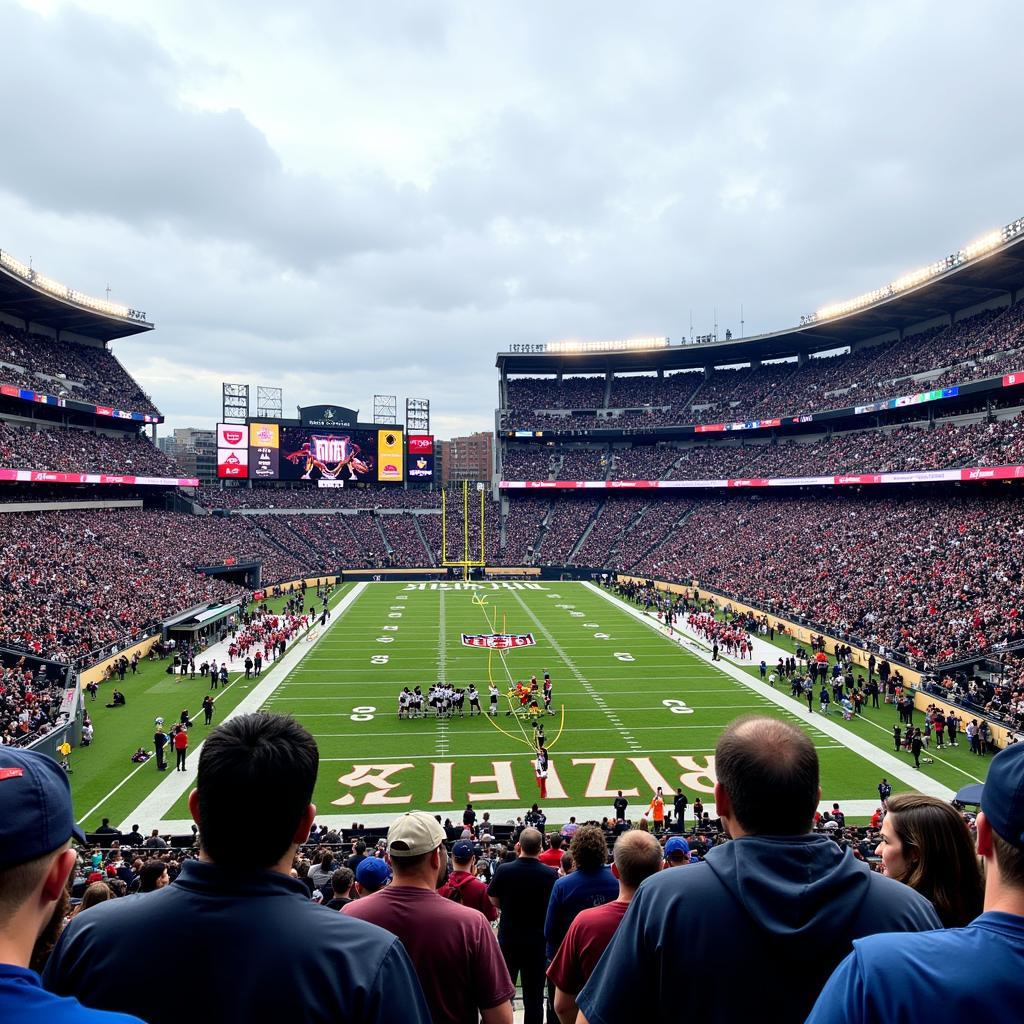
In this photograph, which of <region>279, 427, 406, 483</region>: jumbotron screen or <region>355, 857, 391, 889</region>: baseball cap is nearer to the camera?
<region>355, 857, 391, 889</region>: baseball cap

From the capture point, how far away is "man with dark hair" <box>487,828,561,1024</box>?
5.49m

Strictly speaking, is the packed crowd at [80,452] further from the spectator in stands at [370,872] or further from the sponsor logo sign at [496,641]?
the spectator in stands at [370,872]

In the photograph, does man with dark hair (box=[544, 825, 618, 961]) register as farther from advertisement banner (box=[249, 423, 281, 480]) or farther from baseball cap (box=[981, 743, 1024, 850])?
advertisement banner (box=[249, 423, 281, 480])

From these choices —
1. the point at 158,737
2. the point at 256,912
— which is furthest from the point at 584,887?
the point at 158,737

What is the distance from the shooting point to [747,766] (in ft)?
7.55

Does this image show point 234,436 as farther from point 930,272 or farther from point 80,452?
point 930,272

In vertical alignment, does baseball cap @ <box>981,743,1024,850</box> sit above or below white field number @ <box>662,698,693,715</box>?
above

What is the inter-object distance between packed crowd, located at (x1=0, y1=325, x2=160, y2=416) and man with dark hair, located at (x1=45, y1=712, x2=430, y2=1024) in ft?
157

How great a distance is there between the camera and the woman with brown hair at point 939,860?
300cm

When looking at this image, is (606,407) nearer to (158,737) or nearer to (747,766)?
(158,737)

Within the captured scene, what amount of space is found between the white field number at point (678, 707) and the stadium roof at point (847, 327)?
2905 centimetres

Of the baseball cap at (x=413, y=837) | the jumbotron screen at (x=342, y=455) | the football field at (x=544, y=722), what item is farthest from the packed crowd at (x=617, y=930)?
the jumbotron screen at (x=342, y=455)

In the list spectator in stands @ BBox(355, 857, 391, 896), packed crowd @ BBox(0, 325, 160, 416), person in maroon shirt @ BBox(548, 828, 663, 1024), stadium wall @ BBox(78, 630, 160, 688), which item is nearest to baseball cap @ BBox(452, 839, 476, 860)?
spectator in stands @ BBox(355, 857, 391, 896)

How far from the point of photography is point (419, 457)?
7194cm
